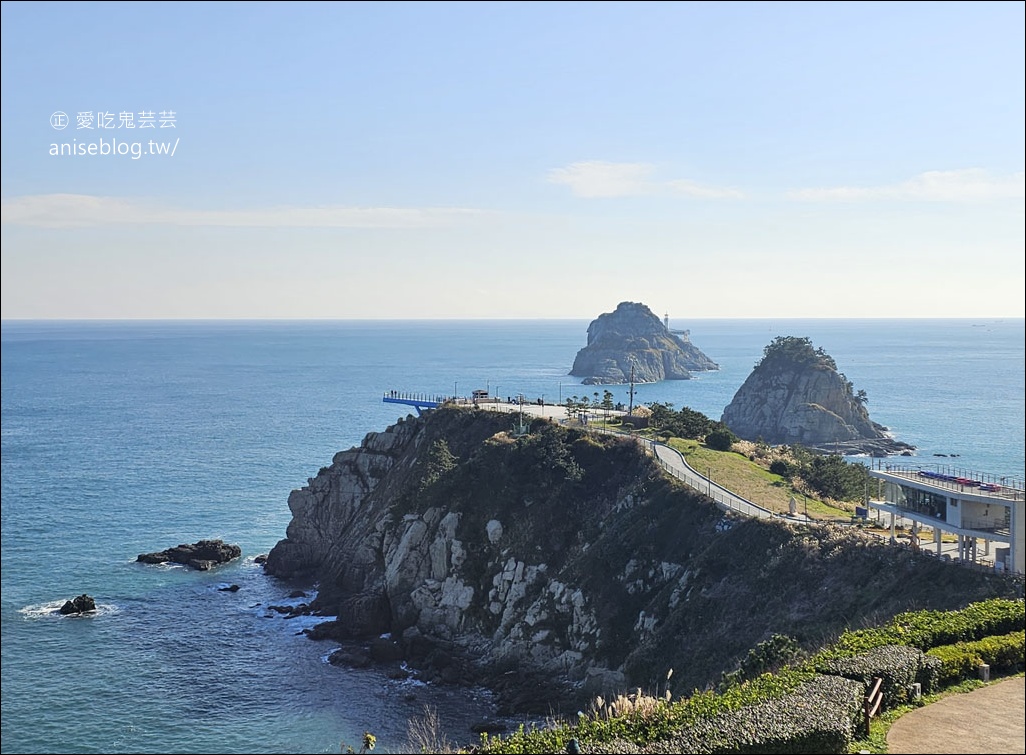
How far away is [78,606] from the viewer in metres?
62.0

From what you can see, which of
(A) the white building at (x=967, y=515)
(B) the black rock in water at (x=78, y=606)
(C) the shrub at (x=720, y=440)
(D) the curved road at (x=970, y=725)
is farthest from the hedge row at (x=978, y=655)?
(B) the black rock in water at (x=78, y=606)

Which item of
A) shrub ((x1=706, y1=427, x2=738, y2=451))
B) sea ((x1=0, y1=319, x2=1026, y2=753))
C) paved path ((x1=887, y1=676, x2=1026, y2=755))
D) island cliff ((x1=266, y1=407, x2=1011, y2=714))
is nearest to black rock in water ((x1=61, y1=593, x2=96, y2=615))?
sea ((x1=0, y1=319, x2=1026, y2=753))

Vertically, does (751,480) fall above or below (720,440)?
below

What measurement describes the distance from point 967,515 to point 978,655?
15.0m

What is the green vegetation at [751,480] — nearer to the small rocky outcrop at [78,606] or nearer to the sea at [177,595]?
the sea at [177,595]

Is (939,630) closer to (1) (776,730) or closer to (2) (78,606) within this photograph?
(1) (776,730)

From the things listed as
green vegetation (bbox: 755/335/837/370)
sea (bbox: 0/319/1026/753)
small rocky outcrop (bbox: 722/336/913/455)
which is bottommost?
sea (bbox: 0/319/1026/753)

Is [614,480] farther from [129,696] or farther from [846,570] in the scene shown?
[129,696]

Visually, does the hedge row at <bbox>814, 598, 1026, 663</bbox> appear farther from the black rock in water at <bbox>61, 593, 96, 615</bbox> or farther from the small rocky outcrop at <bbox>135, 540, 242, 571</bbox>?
the small rocky outcrop at <bbox>135, 540, 242, 571</bbox>

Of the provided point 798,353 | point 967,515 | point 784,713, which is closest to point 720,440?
point 967,515

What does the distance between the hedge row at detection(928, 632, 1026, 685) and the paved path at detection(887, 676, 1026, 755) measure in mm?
689

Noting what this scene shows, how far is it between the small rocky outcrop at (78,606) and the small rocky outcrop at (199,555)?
38.8ft

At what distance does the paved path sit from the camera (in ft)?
61.3

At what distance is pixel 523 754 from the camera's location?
1827 cm
